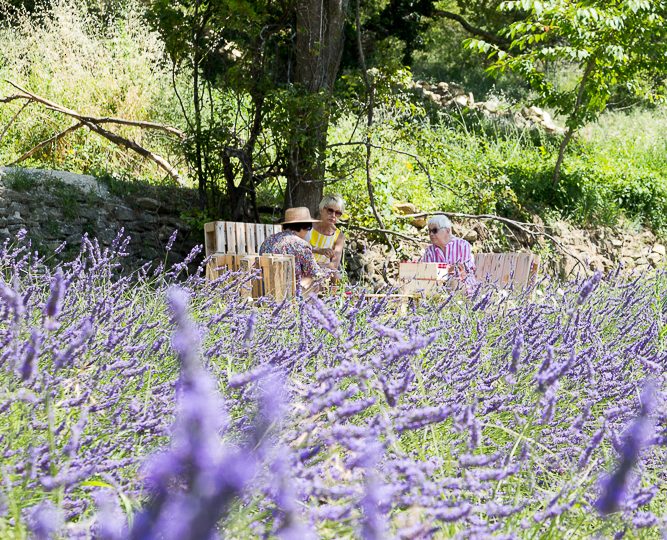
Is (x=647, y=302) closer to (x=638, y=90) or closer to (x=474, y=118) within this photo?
(x=638, y=90)

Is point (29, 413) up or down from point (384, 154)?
down

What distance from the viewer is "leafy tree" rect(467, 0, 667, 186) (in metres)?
9.56

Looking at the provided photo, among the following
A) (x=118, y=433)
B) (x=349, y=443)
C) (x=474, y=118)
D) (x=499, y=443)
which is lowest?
(x=499, y=443)

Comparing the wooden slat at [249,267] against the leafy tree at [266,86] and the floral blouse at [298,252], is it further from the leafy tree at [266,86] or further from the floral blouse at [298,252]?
the leafy tree at [266,86]

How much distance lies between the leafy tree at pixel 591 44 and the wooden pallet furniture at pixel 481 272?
3.37 m

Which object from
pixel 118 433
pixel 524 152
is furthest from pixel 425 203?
pixel 118 433

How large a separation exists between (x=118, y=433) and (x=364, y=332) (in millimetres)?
1467

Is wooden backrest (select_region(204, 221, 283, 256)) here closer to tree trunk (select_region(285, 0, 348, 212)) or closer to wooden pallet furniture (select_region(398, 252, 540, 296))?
tree trunk (select_region(285, 0, 348, 212))

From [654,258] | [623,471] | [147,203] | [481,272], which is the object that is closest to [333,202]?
[481,272]

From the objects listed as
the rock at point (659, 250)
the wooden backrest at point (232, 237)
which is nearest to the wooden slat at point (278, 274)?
the wooden backrest at point (232, 237)

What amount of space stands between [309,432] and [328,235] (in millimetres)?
5419

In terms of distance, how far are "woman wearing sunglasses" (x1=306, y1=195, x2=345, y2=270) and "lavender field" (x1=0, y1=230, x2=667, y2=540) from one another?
3.19m

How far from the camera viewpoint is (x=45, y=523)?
0.91 meters

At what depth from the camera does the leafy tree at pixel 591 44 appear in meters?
9.56
